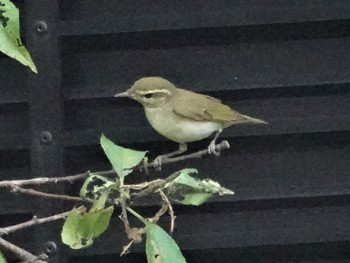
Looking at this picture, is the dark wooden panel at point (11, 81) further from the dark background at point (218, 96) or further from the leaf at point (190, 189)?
the leaf at point (190, 189)

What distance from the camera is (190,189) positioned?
1.83 meters

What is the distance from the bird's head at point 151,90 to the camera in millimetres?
2117

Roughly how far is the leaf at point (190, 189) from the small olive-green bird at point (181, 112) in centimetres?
30

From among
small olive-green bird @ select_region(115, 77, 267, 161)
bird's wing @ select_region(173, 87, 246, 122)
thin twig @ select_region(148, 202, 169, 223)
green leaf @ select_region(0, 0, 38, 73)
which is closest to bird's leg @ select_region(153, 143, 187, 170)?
small olive-green bird @ select_region(115, 77, 267, 161)

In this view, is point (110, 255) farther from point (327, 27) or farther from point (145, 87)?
point (327, 27)

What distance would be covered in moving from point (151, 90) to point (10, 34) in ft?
2.57

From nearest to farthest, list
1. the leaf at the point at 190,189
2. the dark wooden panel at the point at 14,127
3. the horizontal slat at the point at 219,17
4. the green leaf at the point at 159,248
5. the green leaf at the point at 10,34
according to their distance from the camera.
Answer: the green leaf at the point at 10,34, the green leaf at the point at 159,248, the leaf at the point at 190,189, the horizontal slat at the point at 219,17, the dark wooden panel at the point at 14,127

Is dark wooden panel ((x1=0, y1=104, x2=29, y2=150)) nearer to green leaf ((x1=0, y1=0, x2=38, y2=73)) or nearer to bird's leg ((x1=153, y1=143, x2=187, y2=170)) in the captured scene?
bird's leg ((x1=153, y1=143, x2=187, y2=170))

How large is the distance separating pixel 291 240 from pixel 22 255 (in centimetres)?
90

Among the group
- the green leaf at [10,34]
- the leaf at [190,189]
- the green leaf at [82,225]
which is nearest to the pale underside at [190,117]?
the leaf at [190,189]

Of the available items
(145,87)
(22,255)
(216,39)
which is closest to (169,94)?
(145,87)

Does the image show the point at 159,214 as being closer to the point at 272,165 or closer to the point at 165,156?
the point at 165,156

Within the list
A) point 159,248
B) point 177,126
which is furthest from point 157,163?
point 159,248

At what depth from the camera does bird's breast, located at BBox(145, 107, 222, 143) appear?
2.16 m
